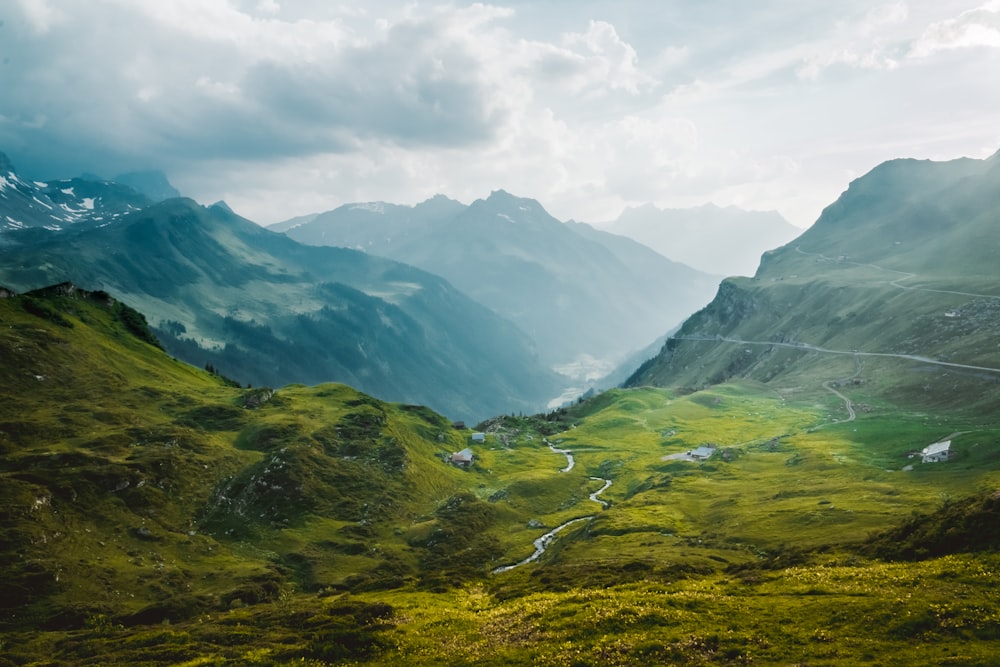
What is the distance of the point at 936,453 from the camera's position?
123 metres

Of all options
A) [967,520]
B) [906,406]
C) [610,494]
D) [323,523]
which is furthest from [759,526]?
[906,406]

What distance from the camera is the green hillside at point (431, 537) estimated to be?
49844mm

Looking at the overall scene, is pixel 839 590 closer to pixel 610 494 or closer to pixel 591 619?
pixel 591 619

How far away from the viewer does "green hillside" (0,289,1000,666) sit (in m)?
49.8

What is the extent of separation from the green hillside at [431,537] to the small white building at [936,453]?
231 cm

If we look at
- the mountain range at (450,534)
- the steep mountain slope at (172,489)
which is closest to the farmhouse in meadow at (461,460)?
the mountain range at (450,534)

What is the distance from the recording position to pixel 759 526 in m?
103

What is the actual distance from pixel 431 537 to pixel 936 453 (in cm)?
10968

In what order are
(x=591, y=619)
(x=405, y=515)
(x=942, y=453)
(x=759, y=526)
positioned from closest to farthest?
1. (x=591, y=619)
2. (x=759, y=526)
3. (x=942, y=453)
4. (x=405, y=515)

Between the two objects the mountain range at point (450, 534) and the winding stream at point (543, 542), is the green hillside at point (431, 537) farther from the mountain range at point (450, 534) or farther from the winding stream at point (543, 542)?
the winding stream at point (543, 542)

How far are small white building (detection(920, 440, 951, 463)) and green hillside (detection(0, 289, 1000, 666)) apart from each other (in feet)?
7.56

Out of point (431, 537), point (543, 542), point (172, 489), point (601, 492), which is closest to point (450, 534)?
point (431, 537)

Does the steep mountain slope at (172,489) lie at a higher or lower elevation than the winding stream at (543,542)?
higher

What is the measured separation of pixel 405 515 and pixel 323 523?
21.1m
